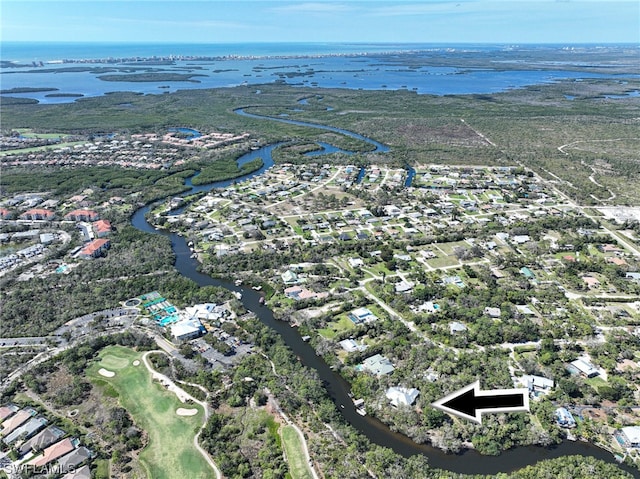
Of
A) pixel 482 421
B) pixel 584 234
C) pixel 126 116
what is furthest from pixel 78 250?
pixel 126 116

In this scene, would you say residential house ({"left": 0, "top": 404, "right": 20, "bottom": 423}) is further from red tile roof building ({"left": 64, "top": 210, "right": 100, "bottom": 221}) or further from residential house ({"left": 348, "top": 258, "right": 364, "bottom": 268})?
red tile roof building ({"left": 64, "top": 210, "right": 100, "bottom": 221})


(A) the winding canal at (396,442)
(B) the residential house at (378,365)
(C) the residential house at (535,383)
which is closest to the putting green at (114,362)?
(A) the winding canal at (396,442)

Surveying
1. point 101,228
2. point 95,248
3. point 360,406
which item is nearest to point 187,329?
point 360,406

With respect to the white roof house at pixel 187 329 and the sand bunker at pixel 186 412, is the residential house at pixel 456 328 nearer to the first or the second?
the white roof house at pixel 187 329

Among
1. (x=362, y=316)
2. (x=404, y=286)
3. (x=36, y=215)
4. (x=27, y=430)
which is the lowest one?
(x=27, y=430)

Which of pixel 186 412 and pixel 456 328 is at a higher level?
pixel 456 328

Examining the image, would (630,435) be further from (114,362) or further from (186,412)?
(114,362)
